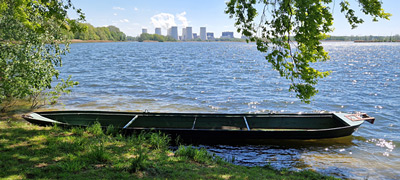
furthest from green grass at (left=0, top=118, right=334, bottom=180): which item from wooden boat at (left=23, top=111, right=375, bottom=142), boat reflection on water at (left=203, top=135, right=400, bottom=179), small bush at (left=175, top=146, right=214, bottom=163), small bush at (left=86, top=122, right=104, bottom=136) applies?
wooden boat at (left=23, top=111, right=375, bottom=142)

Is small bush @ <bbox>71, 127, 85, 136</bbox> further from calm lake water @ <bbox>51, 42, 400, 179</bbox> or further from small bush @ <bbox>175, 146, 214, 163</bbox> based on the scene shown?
calm lake water @ <bbox>51, 42, 400, 179</bbox>

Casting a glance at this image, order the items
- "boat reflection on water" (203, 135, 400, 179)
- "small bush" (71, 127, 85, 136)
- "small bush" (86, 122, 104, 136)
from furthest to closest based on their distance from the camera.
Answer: "small bush" (86, 122, 104, 136)
"small bush" (71, 127, 85, 136)
"boat reflection on water" (203, 135, 400, 179)

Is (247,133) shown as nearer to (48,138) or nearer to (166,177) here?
(166,177)

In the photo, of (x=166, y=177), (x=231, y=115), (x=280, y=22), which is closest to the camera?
(x=166, y=177)

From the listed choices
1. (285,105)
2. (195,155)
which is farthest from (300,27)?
(285,105)

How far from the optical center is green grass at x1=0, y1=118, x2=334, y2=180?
6914 mm

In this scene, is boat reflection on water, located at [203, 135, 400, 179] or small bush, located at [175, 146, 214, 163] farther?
boat reflection on water, located at [203, 135, 400, 179]

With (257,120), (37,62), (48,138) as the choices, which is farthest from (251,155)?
(37,62)

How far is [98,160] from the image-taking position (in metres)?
7.80

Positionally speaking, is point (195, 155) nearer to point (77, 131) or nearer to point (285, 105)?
point (77, 131)

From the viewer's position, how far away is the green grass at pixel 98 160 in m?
6.91

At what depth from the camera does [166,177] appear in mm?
7008

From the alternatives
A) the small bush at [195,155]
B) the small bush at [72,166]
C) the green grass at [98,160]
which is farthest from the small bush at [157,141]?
the small bush at [72,166]

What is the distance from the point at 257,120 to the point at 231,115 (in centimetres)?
125
